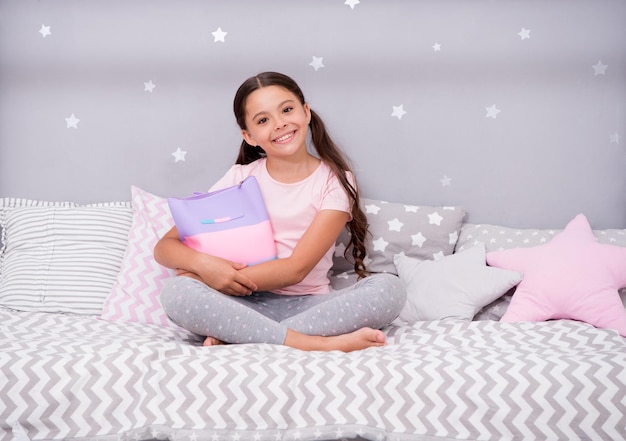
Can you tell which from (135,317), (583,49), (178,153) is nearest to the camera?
(135,317)

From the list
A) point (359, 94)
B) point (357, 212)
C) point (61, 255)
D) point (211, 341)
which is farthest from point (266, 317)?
point (359, 94)

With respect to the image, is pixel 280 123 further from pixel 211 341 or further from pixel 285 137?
pixel 211 341

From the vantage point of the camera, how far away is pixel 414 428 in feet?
3.38

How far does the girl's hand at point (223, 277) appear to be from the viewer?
138 cm

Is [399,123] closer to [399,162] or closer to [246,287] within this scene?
[399,162]

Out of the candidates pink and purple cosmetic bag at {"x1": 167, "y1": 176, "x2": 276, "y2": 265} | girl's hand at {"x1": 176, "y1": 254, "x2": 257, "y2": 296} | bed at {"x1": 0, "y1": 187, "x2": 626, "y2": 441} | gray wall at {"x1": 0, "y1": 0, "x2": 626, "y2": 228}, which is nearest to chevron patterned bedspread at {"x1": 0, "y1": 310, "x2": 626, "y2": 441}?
bed at {"x1": 0, "y1": 187, "x2": 626, "y2": 441}

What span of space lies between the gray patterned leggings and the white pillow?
172 millimetres

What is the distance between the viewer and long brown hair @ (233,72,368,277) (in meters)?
1.56

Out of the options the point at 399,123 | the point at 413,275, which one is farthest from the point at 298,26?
the point at 413,275

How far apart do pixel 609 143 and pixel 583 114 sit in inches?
4.7

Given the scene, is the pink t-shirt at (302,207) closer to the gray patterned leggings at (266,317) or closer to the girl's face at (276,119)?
the girl's face at (276,119)

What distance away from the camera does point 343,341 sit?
48.6 inches

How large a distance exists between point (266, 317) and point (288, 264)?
17 centimetres

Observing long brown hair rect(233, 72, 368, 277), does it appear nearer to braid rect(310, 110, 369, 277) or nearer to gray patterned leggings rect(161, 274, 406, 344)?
braid rect(310, 110, 369, 277)
